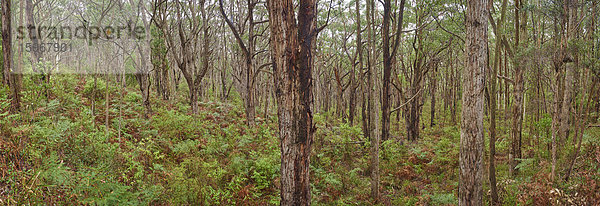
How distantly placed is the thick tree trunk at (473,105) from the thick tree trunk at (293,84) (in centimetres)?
254

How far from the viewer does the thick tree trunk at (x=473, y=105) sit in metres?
4.57

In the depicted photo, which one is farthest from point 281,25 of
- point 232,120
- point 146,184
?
point 232,120

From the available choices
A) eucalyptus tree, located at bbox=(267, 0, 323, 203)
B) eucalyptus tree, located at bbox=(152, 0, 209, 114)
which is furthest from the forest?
eucalyptus tree, located at bbox=(152, 0, 209, 114)

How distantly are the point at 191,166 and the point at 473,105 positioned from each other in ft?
18.4

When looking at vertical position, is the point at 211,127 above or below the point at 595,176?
above

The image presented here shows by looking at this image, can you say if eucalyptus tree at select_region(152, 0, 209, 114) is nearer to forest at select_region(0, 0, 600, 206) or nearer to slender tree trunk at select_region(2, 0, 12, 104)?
forest at select_region(0, 0, 600, 206)

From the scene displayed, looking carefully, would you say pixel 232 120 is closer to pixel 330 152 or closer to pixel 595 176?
pixel 330 152

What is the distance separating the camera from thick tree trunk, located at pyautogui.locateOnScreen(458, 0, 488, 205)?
4.57 meters

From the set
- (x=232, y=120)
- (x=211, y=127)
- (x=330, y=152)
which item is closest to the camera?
(x=330, y=152)

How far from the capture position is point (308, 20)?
13.9 feet

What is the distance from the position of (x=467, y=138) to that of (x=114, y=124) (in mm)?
9172

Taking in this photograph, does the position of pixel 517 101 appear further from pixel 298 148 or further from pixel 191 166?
pixel 191 166

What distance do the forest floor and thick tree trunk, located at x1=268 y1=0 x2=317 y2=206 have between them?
1.64 m

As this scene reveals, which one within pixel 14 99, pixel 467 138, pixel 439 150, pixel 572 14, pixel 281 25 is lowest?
pixel 439 150
